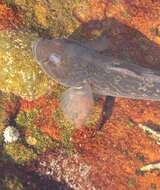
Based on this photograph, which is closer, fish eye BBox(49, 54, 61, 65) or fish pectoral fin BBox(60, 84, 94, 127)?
fish eye BBox(49, 54, 61, 65)

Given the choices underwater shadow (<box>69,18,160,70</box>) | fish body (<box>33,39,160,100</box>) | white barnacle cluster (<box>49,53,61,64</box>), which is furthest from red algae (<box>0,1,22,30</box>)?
white barnacle cluster (<box>49,53,61,64</box>)

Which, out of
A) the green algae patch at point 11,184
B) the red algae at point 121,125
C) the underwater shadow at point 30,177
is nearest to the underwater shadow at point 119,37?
the red algae at point 121,125

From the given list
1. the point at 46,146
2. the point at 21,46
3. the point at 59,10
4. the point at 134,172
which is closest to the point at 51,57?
the point at 21,46

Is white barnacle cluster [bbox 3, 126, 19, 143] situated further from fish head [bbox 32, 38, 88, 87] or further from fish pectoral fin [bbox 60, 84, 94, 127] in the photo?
fish head [bbox 32, 38, 88, 87]

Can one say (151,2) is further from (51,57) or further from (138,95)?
(51,57)

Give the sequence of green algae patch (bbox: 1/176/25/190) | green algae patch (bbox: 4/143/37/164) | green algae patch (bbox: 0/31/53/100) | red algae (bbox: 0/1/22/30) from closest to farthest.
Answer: green algae patch (bbox: 0/31/53/100)
red algae (bbox: 0/1/22/30)
green algae patch (bbox: 1/176/25/190)
green algae patch (bbox: 4/143/37/164)

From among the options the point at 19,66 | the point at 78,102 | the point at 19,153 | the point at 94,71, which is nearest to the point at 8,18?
the point at 19,66

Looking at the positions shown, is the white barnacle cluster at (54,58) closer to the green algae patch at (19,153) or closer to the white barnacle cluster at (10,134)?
the white barnacle cluster at (10,134)
